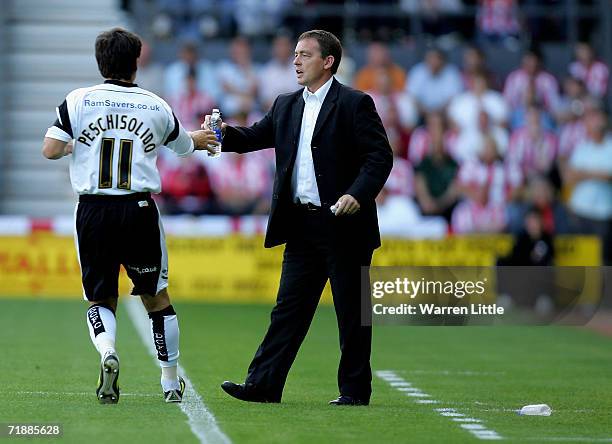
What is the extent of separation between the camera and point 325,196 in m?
8.80

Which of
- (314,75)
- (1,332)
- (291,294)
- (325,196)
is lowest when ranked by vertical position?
(1,332)

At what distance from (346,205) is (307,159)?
55cm

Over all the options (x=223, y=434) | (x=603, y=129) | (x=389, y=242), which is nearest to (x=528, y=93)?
(x=603, y=129)

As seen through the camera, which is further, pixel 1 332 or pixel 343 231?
pixel 1 332

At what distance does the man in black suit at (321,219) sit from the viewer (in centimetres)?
879

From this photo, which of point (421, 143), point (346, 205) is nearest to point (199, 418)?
point (346, 205)

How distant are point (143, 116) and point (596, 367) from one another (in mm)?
5204

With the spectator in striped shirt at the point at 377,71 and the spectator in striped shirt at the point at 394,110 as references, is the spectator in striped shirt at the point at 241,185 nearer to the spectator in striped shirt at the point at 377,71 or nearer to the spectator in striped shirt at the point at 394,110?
the spectator in striped shirt at the point at 394,110

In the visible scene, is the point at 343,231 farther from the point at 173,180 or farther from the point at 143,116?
the point at 173,180

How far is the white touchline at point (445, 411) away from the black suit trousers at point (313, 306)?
54 centimetres

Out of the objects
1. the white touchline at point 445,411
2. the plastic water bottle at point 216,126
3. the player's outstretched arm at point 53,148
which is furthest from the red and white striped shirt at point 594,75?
the player's outstretched arm at point 53,148

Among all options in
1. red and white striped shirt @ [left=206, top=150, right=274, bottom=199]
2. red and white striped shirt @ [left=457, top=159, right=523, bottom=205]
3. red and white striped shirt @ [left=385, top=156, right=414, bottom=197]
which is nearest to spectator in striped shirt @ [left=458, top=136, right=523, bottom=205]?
red and white striped shirt @ [left=457, top=159, right=523, bottom=205]

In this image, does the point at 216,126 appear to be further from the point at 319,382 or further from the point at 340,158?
the point at 319,382

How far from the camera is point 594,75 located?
2175 centimetres
